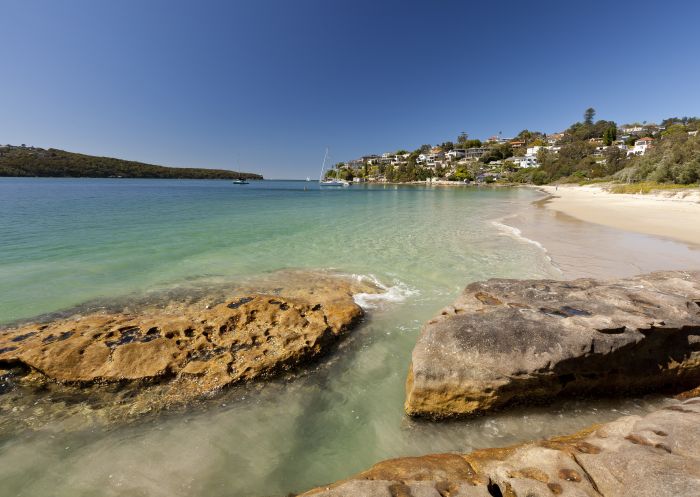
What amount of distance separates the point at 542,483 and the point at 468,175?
14326cm

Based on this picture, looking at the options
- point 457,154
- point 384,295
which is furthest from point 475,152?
point 384,295

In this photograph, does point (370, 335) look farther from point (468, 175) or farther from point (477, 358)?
point (468, 175)

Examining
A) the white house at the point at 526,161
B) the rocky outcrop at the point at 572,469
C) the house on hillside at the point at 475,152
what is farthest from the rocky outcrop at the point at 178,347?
the house on hillside at the point at 475,152

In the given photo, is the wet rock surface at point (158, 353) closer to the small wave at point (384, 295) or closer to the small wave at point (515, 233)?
the small wave at point (384, 295)

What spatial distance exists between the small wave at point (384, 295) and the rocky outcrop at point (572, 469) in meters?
4.80

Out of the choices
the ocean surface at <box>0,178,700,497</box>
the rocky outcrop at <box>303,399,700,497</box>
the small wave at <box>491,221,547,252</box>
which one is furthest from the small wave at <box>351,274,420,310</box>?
the small wave at <box>491,221,547,252</box>

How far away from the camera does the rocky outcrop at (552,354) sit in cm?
397

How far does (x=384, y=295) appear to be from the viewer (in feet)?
27.3

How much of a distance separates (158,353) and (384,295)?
532 cm

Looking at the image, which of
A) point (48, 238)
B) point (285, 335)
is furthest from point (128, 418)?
point (48, 238)

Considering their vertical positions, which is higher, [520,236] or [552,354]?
[520,236]

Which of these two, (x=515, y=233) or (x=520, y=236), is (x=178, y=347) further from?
(x=515, y=233)

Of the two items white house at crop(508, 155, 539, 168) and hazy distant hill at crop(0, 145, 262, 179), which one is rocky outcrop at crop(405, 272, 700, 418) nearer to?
white house at crop(508, 155, 539, 168)

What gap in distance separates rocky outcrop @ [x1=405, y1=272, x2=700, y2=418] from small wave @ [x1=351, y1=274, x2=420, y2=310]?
288 cm
